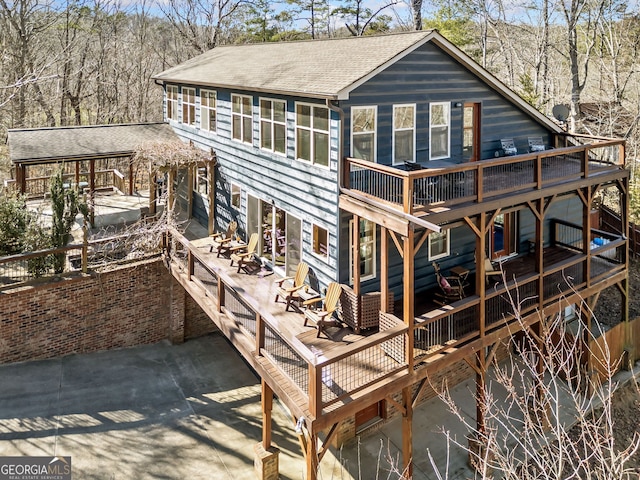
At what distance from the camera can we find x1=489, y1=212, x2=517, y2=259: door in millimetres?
14117

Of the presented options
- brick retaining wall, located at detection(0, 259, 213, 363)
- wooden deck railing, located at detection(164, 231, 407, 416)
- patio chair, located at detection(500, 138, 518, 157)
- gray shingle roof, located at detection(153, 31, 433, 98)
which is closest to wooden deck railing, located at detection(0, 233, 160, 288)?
brick retaining wall, located at detection(0, 259, 213, 363)

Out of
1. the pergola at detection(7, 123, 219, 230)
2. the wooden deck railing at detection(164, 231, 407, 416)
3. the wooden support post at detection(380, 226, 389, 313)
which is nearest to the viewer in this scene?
the wooden deck railing at detection(164, 231, 407, 416)

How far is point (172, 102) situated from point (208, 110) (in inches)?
151

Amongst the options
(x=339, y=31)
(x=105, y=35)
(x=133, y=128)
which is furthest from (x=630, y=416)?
(x=339, y=31)

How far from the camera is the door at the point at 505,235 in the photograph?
46.3 feet

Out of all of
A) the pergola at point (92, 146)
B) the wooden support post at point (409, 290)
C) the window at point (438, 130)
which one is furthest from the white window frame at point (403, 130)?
the pergola at point (92, 146)

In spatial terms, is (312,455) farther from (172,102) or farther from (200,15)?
(200,15)

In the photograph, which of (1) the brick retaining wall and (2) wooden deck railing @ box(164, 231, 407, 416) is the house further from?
(1) the brick retaining wall

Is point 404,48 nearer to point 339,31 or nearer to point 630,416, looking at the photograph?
point 630,416

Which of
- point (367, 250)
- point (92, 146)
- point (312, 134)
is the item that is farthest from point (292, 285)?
point (92, 146)

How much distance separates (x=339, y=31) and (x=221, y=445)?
40.2m

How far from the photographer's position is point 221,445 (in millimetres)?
10828

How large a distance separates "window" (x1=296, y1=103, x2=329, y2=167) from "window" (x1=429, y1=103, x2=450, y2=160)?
2768mm

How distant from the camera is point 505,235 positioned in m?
14.1
